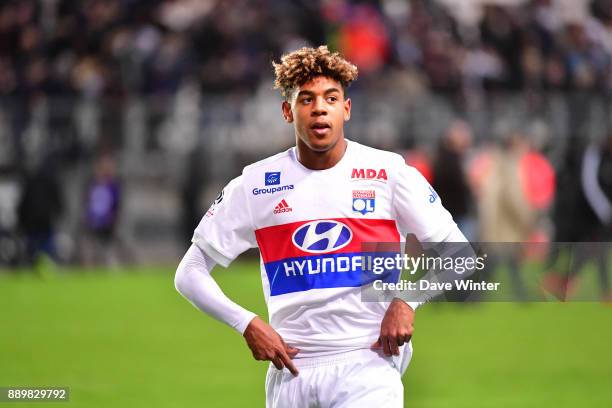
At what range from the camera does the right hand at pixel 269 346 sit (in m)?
5.19

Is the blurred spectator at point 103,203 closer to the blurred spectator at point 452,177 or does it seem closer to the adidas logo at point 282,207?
the blurred spectator at point 452,177

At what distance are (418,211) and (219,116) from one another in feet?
59.5

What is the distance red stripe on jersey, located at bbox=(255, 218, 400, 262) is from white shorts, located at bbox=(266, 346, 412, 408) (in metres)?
0.45

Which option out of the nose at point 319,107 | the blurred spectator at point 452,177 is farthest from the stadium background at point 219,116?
the nose at point 319,107

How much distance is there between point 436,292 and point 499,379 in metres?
6.55

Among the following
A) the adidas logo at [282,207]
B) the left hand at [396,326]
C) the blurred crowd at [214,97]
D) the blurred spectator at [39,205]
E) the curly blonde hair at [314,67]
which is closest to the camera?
the left hand at [396,326]

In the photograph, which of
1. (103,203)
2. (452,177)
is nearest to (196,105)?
(103,203)

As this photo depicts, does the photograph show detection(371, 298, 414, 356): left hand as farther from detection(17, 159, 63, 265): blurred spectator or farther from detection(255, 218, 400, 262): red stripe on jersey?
detection(17, 159, 63, 265): blurred spectator

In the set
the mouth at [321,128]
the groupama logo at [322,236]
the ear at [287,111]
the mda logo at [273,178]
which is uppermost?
the ear at [287,111]

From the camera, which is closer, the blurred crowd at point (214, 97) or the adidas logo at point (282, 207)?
the adidas logo at point (282, 207)

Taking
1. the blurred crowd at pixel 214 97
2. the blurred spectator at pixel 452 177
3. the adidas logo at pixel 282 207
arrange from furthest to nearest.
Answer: the blurred crowd at pixel 214 97 < the blurred spectator at pixel 452 177 < the adidas logo at pixel 282 207

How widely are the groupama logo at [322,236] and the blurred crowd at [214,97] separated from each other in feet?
51.0

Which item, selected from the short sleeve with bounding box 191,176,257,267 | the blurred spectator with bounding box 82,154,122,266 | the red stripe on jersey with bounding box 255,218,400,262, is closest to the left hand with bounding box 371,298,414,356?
the red stripe on jersey with bounding box 255,218,400,262

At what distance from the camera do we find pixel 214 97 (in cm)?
2339
